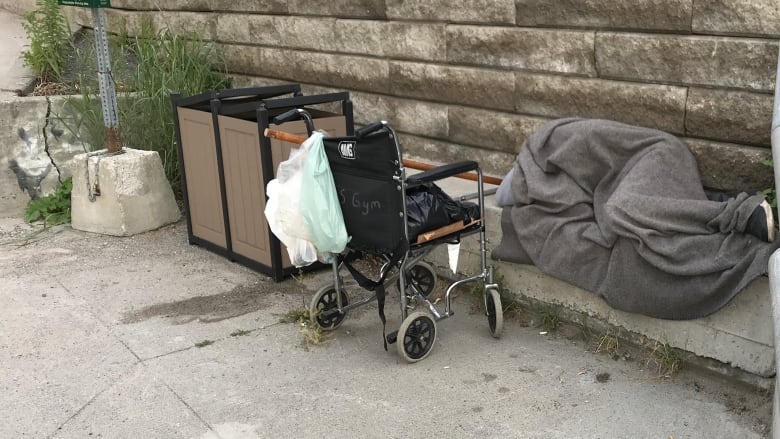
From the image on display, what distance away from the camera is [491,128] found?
553 cm

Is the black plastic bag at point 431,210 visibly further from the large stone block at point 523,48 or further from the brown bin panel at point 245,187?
the brown bin panel at point 245,187

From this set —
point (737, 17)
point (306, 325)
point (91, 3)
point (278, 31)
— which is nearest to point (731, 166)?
point (737, 17)

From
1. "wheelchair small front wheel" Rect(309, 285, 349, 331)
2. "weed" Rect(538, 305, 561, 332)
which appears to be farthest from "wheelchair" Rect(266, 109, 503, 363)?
"weed" Rect(538, 305, 561, 332)

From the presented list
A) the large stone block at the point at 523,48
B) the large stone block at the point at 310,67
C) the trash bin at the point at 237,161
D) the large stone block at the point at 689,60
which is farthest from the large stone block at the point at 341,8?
the large stone block at the point at 689,60

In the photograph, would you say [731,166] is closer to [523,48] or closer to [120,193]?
[523,48]

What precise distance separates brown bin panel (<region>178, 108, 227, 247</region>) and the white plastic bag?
1.52 metres

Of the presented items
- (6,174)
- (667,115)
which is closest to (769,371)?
(667,115)

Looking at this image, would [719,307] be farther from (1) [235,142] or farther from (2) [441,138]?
(1) [235,142]

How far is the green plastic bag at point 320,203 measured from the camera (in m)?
4.05

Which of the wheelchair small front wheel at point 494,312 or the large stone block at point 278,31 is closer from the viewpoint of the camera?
the wheelchair small front wheel at point 494,312

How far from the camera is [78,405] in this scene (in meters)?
3.86

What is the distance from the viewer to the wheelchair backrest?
385cm

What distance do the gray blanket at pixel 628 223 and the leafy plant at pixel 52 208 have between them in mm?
4017

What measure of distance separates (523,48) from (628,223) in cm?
167
